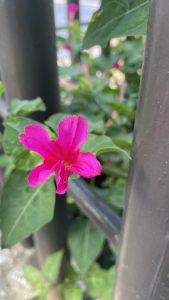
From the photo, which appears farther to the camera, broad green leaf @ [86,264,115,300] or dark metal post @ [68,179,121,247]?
broad green leaf @ [86,264,115,300]

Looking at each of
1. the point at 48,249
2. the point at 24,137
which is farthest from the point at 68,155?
the point at 48,249

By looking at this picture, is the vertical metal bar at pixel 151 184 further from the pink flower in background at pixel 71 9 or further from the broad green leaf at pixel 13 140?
the pink flower in background at pixel 71 9

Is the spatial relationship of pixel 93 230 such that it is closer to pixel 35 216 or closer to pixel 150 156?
pixel 35 216

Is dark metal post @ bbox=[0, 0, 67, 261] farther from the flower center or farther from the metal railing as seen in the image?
the flower center

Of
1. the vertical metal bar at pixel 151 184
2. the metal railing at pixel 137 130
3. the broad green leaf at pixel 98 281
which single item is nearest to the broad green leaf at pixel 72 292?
the broad green leaf at pixel 98 281

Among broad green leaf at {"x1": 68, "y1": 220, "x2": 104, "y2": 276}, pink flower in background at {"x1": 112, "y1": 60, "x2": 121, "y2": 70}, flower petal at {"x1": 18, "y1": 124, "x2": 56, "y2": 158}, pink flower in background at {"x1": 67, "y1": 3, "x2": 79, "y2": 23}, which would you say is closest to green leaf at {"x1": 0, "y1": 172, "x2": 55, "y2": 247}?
flower petal at {"x1": 18, "y1": 124, "x2": 56, "y2": 158}

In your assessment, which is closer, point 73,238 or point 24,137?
point 24,137

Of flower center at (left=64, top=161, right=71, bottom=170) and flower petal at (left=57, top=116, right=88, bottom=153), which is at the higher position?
flower petal at (left=57, top=116, right=88, bottom=153)
